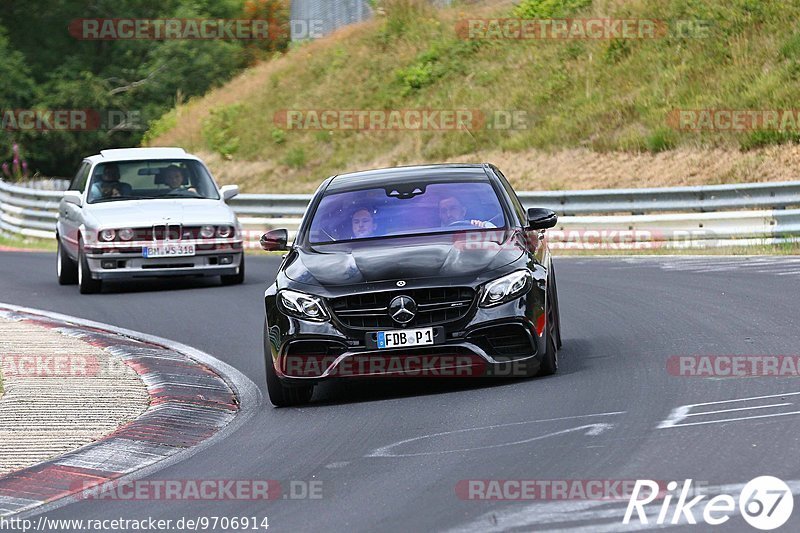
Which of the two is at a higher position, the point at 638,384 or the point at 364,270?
the point at 364,270

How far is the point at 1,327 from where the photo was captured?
1490 centimetres

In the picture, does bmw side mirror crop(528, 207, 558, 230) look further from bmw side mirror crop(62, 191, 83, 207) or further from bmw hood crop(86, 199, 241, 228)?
bmw side mirror crop(62, 191, 83, 207)

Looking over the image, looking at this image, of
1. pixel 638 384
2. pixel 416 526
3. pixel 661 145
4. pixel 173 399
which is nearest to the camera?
pixel 416 526

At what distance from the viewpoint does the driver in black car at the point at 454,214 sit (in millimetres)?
11031

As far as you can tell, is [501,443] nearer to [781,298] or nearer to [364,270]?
[364,270]

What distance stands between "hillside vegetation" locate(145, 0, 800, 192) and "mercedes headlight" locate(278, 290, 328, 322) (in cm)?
1785

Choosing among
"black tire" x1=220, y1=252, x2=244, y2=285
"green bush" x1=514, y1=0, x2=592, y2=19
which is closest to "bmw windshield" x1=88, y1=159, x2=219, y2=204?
"black tire" x1=220, y1=252, x2=244, y2=285

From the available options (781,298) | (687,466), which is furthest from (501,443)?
(781,298)

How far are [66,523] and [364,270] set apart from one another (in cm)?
354

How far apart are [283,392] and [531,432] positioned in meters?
2.36

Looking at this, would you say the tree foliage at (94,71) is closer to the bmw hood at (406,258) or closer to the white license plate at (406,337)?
the bmw hood at (406,258)

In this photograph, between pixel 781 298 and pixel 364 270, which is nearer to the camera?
pixel 364 270

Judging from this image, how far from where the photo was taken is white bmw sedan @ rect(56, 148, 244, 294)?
60.9 ft

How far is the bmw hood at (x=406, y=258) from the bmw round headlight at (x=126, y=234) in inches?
316
